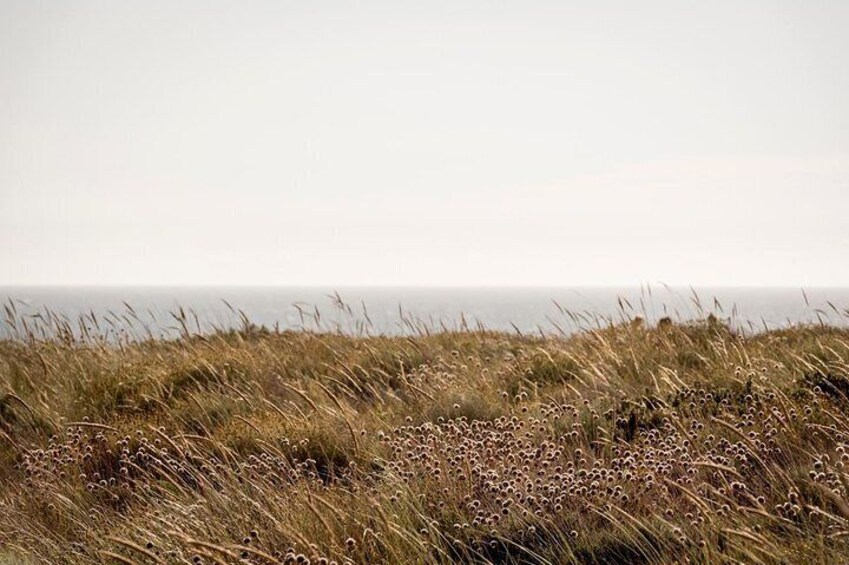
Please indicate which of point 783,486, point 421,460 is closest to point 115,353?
point 421,460

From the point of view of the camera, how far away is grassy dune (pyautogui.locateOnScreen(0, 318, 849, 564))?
3.78 m

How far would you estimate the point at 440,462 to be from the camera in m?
4.71

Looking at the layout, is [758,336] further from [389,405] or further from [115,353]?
[115,353]

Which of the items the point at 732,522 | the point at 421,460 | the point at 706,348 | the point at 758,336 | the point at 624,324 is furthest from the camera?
the point at 758,336

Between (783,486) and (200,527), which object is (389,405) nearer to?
(200,527)

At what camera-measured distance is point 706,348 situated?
355 inches

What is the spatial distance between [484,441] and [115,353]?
261 inches

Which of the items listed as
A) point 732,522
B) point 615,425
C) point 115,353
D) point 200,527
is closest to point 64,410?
point 115,353

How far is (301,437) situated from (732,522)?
132 inches

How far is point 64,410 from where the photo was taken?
7.48 meters

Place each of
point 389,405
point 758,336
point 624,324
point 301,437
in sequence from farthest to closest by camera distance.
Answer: point 758,336 < point 624,324 < point 389,405 < point 301,437

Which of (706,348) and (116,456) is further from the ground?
(706,348)

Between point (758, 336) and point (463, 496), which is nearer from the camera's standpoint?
point (463, 496)

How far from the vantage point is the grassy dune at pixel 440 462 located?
12.4 ft
